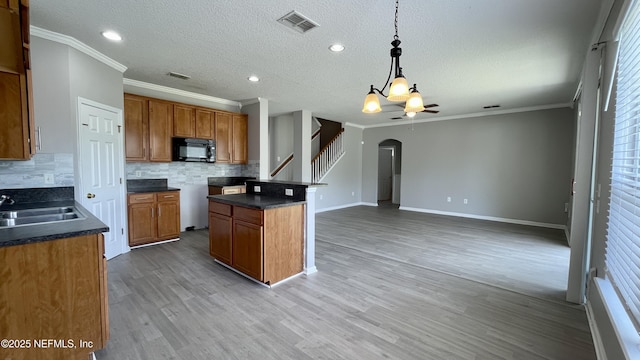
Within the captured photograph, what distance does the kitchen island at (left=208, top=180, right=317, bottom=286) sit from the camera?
113 inches

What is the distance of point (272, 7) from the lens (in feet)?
7.38

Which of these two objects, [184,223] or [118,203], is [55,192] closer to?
[118,203]

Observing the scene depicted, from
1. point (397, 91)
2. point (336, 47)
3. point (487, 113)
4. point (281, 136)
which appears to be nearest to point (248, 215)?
point (397, 91)

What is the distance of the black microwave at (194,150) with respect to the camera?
4.70 metres

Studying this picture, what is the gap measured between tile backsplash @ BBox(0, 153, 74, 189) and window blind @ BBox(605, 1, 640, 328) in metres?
4.78

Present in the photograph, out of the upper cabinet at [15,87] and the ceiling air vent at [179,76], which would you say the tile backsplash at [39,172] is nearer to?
the upper cabinet at [15,87]

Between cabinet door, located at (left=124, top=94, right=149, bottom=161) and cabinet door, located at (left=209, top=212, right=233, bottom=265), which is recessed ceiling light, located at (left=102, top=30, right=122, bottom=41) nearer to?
cabinet door, located at (left=124, top=94, right=149, bottom=161)

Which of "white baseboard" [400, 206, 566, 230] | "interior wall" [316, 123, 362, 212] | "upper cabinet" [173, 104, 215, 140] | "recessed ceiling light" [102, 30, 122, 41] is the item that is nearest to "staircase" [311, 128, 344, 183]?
"interior wall" [316, 123, 362, 212]

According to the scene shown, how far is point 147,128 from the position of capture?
439cm

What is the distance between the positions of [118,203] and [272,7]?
340 cm

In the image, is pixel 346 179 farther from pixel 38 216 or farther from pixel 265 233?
pixel 38 216

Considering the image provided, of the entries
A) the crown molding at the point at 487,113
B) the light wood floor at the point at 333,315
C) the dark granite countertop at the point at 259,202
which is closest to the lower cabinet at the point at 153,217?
the light wood floor at the point at 333,315

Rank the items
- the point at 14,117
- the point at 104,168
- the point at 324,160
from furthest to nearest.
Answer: the point at 324,160, the point at 104,168, the point at 14,117

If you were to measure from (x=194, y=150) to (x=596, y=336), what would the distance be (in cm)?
552
